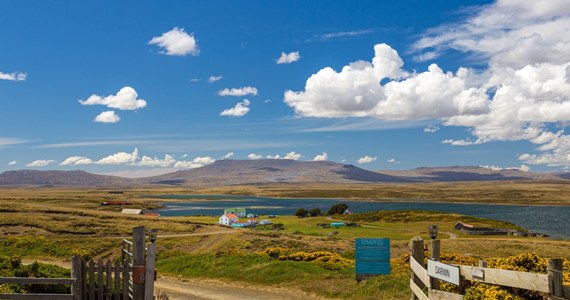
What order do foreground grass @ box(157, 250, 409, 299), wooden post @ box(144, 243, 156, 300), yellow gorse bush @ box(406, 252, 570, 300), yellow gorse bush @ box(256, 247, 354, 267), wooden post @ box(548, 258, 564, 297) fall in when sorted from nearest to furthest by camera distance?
wooden post @ box(548, 258, 564, 297) < yellow gorse bush @ box(406, 252, 570, 300) < wooden post @ box(144, 243, 156, 300) < foreground grass @ box(157, 250, 409, 299) < yellow gorse bush @ box(256, 247, 354, 267)

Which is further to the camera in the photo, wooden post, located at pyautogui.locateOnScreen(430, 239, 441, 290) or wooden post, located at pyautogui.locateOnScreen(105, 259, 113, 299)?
Result: wooden post, located at pyautogui.locateOnScreen(105, 259, 113, 299)

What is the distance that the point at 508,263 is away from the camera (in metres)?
13.9

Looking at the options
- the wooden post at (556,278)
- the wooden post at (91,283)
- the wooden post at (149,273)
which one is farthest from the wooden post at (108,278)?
the wooden post at (556,278)

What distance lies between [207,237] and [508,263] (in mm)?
59013

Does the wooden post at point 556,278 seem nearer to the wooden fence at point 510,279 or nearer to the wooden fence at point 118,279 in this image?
the wooden fence at point 510,279

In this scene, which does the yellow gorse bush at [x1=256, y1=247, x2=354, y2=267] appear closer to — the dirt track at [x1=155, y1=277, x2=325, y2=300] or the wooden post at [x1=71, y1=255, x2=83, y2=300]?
the dirt track at [x1=155, y1=277, x2=325, y2=300]

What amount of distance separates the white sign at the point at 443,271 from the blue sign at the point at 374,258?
11.7 m

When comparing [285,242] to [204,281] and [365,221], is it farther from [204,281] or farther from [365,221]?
[365,221]

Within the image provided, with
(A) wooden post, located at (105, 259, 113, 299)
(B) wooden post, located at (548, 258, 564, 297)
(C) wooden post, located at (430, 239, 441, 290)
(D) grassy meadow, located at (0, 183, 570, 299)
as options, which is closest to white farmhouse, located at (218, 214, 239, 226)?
(D) grassy meadow, located at (0, 183, 570, 299)

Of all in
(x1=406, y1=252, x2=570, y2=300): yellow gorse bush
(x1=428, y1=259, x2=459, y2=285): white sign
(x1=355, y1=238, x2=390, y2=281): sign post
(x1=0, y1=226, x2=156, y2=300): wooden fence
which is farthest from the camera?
(x1=355, y1=238, x2=390, y2=281): sign post

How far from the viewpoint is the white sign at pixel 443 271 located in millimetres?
10835

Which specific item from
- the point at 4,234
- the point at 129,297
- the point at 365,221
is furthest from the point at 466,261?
the point at 365,221

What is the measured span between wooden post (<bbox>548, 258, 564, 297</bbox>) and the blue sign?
15574 mm

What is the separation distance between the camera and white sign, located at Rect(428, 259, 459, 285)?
10.8 metres
